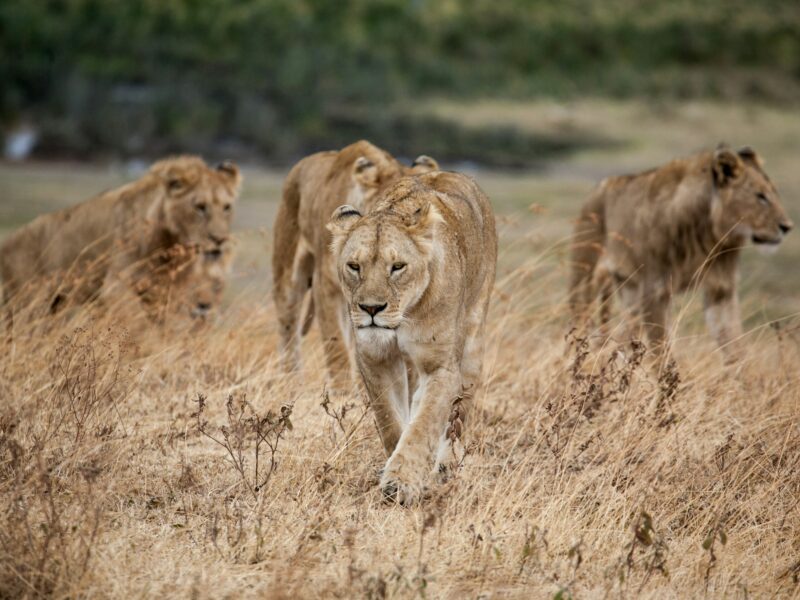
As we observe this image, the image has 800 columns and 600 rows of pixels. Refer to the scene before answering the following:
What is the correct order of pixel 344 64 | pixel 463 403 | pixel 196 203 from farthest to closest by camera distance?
1. pixel 344 64
2. pixel 196 203
3. pixel 463 403

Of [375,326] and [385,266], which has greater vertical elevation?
[385,266]

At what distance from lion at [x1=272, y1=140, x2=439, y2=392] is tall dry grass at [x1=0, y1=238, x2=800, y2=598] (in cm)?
38

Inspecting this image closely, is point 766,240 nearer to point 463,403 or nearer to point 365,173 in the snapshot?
point 365,173

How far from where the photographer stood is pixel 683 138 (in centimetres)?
3753

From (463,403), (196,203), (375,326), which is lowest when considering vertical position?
(463,403)

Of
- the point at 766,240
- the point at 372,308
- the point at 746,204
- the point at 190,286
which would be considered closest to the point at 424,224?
the point at 372,308

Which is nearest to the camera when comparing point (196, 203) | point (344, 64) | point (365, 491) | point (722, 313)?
point (365, 491)

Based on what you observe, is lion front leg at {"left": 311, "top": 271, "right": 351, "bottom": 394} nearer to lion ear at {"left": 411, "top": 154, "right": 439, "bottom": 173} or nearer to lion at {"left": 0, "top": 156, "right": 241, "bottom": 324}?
lion ear at {"left": 411, "top": 154, "right": 439, "bottom": 173}

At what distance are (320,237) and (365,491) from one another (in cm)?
244

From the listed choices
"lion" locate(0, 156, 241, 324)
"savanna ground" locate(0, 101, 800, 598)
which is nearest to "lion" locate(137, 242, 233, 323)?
"lion" locate(0, 156, 241, 324)

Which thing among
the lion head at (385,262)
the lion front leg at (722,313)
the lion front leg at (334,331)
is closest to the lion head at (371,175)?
the lion front leg at (334,331)

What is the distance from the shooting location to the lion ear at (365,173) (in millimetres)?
7023

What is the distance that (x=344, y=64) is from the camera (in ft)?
130

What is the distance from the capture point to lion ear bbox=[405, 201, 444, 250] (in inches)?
204
